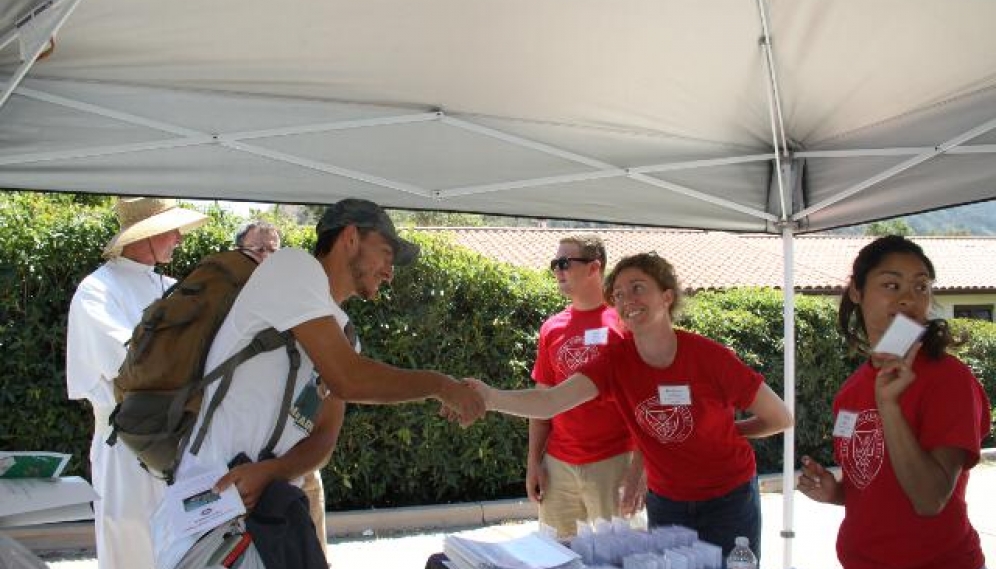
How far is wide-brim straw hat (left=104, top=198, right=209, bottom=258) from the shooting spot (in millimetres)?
3775

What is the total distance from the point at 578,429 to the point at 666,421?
39.2 inches

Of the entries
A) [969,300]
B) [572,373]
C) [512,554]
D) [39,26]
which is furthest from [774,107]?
[969,300]

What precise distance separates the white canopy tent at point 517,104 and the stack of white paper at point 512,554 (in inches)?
59.2

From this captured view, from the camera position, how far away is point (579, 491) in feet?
12.8

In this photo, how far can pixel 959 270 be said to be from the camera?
98.0 feet

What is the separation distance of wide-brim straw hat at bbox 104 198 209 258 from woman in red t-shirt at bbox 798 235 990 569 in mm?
2874

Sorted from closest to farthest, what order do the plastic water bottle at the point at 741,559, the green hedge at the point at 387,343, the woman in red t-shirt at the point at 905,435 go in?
the plastic water bottle at the point at 741,559 < the woman in red t-shirt at the point at 905,435 < the green hedge at the point at 387,343

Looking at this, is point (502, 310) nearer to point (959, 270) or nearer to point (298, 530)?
point (298, 530)

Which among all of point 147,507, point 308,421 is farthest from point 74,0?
point 147,507

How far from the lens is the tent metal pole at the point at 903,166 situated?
2.97 metres

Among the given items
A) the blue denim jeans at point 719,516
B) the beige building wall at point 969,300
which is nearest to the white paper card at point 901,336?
the blue denim jeans at point 719,516

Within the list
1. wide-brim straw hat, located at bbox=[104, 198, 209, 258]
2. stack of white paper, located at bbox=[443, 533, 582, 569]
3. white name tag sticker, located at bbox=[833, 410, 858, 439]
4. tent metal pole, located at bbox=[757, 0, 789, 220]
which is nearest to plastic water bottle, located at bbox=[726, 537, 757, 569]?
stack of white paper, located at bbox=[443, 533, 582, 569]

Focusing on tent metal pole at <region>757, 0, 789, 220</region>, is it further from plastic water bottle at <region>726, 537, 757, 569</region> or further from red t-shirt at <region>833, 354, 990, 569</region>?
plastic water bottle at <region>726, 537, 757, 569</region>

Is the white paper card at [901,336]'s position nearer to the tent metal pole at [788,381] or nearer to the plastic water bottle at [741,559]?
the plastic water bottle at [741,559]
